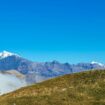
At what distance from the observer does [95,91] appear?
143 ft

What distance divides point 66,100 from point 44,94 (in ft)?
13.8

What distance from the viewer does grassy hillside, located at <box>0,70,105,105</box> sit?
3944 cm

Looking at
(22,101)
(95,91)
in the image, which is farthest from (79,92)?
(22,101)

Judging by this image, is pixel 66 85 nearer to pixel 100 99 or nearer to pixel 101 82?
pixel 101 82

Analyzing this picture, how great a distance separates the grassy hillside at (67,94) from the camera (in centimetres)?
3944

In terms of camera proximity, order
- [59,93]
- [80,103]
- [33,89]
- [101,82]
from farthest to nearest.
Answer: [33,89], [101,82], [59,93], [80,103]

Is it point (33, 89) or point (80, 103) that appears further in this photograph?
point (33, 89)

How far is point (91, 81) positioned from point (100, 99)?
10996 millimetres

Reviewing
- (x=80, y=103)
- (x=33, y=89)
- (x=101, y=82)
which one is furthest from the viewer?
(x=33, y=89)

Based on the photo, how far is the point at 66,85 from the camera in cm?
5038

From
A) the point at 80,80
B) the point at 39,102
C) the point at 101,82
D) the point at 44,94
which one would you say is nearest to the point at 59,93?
the point at 44,94

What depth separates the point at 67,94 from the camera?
42.4 m

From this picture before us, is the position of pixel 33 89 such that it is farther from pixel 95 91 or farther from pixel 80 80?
pixel 95 91

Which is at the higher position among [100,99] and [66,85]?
[66,85]
